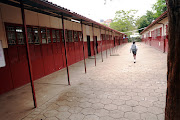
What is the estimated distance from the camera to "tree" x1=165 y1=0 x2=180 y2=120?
157cm

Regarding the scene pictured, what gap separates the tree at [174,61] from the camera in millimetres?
1574

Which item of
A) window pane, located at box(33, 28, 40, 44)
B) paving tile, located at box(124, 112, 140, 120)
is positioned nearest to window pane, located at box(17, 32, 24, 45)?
window pane, located at box(33, 28, 40, 44)

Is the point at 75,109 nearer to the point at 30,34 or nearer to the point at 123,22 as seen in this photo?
the point at 30,34

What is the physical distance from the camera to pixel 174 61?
1641mm

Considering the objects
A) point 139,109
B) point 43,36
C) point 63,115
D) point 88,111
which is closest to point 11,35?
point 43,36

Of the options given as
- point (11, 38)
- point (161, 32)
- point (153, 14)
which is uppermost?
point (153, 14)

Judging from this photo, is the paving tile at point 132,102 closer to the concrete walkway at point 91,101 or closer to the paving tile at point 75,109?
the concrete walkway at point 91,101

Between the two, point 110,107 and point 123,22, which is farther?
point 123,22

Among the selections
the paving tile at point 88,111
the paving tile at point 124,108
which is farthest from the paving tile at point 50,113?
the paving tile at point 124,108

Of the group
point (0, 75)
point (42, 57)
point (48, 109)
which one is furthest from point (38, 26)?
point (48, 109)

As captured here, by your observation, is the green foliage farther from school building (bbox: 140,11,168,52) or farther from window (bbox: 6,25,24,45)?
window (bbox: 6,25,24,45)

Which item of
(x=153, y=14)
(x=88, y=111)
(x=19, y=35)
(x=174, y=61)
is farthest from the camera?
(x=153, y=14)

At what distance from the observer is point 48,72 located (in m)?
7.21

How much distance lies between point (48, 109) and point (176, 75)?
3.21 metres
